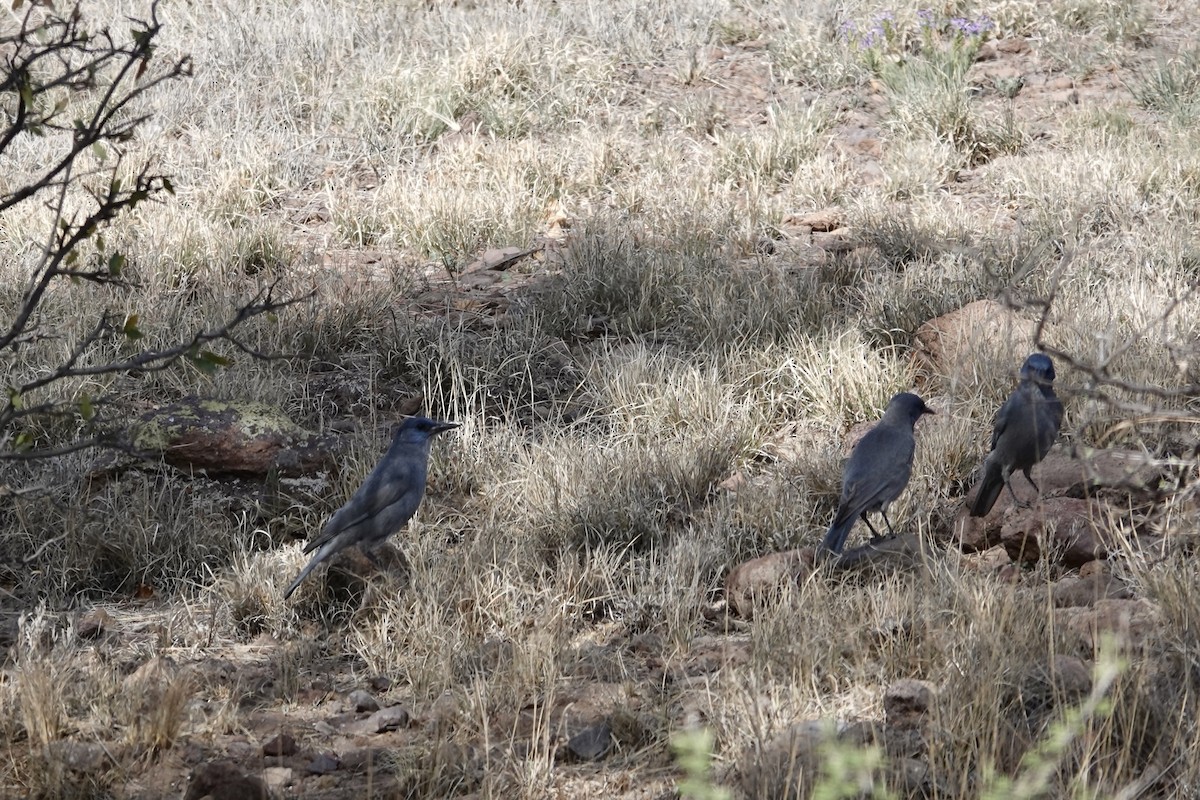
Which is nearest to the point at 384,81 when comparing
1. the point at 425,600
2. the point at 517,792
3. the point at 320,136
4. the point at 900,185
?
the point at 320,136

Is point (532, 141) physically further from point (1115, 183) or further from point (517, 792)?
point (517, 792)

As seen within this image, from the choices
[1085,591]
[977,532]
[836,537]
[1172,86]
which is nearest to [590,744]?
[836,537]

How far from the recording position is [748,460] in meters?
5.99

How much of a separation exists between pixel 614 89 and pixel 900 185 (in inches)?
123

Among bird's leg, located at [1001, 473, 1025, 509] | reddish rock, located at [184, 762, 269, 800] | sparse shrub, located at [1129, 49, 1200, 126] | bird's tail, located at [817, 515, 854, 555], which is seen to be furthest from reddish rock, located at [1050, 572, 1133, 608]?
sparse shrub, located at [1129, 49, 1200, 126]

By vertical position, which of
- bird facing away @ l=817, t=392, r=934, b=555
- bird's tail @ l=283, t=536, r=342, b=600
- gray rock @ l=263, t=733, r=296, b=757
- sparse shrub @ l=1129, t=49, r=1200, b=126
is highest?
sparse shrub @ l=1129, t=49, r=1200, b=126

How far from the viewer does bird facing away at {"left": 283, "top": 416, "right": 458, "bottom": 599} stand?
16.3 ft

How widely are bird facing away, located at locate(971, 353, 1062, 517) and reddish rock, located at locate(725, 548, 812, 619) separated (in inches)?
30.8

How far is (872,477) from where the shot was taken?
15.8 feet

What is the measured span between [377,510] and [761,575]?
1487 millimetres

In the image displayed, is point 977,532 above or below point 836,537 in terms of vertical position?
below

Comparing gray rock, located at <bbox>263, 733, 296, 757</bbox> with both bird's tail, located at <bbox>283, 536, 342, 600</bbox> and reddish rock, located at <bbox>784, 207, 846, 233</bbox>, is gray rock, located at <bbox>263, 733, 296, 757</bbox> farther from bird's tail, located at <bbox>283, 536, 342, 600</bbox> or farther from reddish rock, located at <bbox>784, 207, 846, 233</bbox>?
reddish rock, located at <bbox>784, 207, 846, 233</bbox>

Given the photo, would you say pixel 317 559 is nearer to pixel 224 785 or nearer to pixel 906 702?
pixel 224 785

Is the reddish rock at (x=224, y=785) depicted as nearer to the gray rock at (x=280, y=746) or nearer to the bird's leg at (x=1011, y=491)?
the gray rock at (x=280, y=746)
